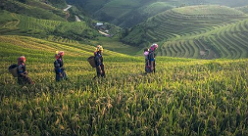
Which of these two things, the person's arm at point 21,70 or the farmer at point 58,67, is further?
the farmer at point 58,67

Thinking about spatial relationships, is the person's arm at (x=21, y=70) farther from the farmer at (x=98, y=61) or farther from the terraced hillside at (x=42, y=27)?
the terraced hillside at (x=42, y=27)

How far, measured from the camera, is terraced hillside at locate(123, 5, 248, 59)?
331 ft

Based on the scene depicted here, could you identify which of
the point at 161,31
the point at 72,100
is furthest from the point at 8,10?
the point at 72,100

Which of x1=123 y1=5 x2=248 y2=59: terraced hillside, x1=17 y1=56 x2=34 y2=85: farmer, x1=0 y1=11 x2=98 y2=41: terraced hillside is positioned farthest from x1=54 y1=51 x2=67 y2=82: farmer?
x1=0 y1=11 x2=98 y2=41: terraced hillside

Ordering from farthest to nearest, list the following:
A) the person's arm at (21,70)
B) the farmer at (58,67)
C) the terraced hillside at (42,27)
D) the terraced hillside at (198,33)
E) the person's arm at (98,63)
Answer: the terraced hillside at (42,27) < the terraced hillside at (198,33) < the person's arm at (98,63) < the farmer at (58,67) < the person's arm at (21,70)

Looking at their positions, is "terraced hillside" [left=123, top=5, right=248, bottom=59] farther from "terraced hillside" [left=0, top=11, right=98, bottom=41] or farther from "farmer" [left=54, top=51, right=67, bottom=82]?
"farmer" [left=54, top=51, right=67, bottom=82]

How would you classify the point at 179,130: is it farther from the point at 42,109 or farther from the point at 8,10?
the point at 8,10

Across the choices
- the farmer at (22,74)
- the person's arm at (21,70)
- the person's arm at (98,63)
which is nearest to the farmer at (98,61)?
the person's arm at (98,63)

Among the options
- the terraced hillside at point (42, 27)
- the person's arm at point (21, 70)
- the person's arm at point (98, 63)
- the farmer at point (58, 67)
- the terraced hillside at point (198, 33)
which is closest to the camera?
the person's arm at point (21, 70)

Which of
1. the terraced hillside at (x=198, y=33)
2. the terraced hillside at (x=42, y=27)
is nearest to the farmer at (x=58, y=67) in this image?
the terraced hillside at (x=198, y=33)

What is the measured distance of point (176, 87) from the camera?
10594 millimetres

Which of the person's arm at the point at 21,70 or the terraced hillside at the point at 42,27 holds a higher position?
the terraced hillside at the point at 42,27

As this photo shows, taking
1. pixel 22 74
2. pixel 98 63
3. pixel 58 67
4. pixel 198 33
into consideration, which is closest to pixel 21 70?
pixel 22 74

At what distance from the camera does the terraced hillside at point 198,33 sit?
331ft
